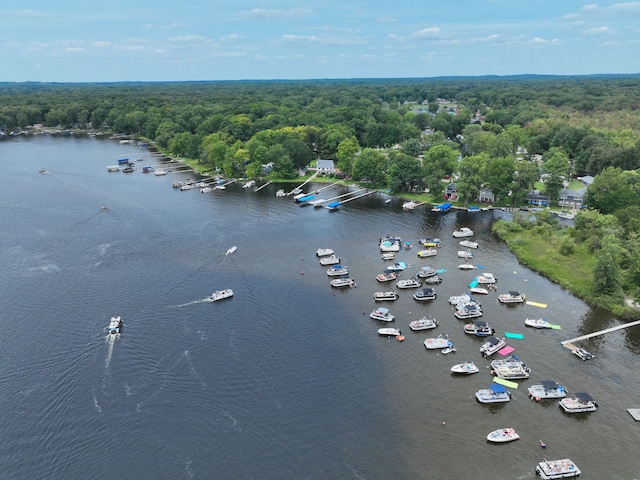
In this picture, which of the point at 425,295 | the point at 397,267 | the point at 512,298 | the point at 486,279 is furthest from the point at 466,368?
the point at 397,267

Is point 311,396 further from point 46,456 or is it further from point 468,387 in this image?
point 46,456

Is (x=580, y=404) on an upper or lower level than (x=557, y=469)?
upper

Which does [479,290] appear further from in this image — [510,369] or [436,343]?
[510,369]

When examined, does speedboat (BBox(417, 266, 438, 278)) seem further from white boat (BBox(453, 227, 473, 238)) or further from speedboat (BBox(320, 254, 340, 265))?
white boat (BBox(453, 227, 473, 238))

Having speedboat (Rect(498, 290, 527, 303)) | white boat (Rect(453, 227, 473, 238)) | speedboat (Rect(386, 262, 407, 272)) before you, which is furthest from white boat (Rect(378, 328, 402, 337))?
white boat (Rect(453, 227, 473, 238))

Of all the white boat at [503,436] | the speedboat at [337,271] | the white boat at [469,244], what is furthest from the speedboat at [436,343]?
the white boat at [469,244]

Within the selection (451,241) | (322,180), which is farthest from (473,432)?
(322,180)

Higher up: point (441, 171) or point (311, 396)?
point (441, 171)
